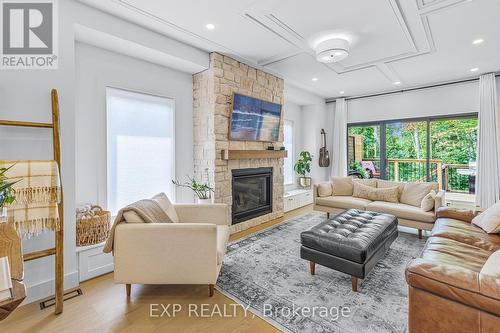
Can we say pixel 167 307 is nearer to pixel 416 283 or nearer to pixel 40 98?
pixel 416 283

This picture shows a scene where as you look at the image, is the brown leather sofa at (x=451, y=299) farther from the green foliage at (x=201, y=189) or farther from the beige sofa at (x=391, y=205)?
the green foliage at (x=201, y=189)

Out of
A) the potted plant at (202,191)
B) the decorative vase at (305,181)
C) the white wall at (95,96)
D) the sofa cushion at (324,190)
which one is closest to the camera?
the white wall at (95,96)

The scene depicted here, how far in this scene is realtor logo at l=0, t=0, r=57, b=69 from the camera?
6.82 ft

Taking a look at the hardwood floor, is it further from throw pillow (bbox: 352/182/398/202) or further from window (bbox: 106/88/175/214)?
throw pillow (bbox: 352/182/398/202)

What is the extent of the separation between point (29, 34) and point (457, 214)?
483cm

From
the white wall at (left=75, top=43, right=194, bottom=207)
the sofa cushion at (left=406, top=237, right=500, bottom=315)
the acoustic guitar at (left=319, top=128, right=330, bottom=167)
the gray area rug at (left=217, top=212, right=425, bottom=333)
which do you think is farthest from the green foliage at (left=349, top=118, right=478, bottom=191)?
the white wall at (left=75, top=43, right=194, bottom=207)

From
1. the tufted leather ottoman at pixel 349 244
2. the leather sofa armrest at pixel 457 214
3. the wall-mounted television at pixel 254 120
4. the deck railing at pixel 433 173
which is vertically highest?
the wall-mounted television at pixel 254 120

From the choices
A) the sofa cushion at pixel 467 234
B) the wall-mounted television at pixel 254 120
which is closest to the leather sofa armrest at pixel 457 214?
the sofa cushion at pixel 467 234

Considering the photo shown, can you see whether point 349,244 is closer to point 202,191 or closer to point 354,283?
point 354,283

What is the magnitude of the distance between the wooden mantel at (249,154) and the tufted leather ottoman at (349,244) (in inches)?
65.7

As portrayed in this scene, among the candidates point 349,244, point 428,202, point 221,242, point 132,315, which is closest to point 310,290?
point 349,244

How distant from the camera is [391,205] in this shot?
3.90m

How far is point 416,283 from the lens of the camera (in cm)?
145

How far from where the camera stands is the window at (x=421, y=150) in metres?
4.90
